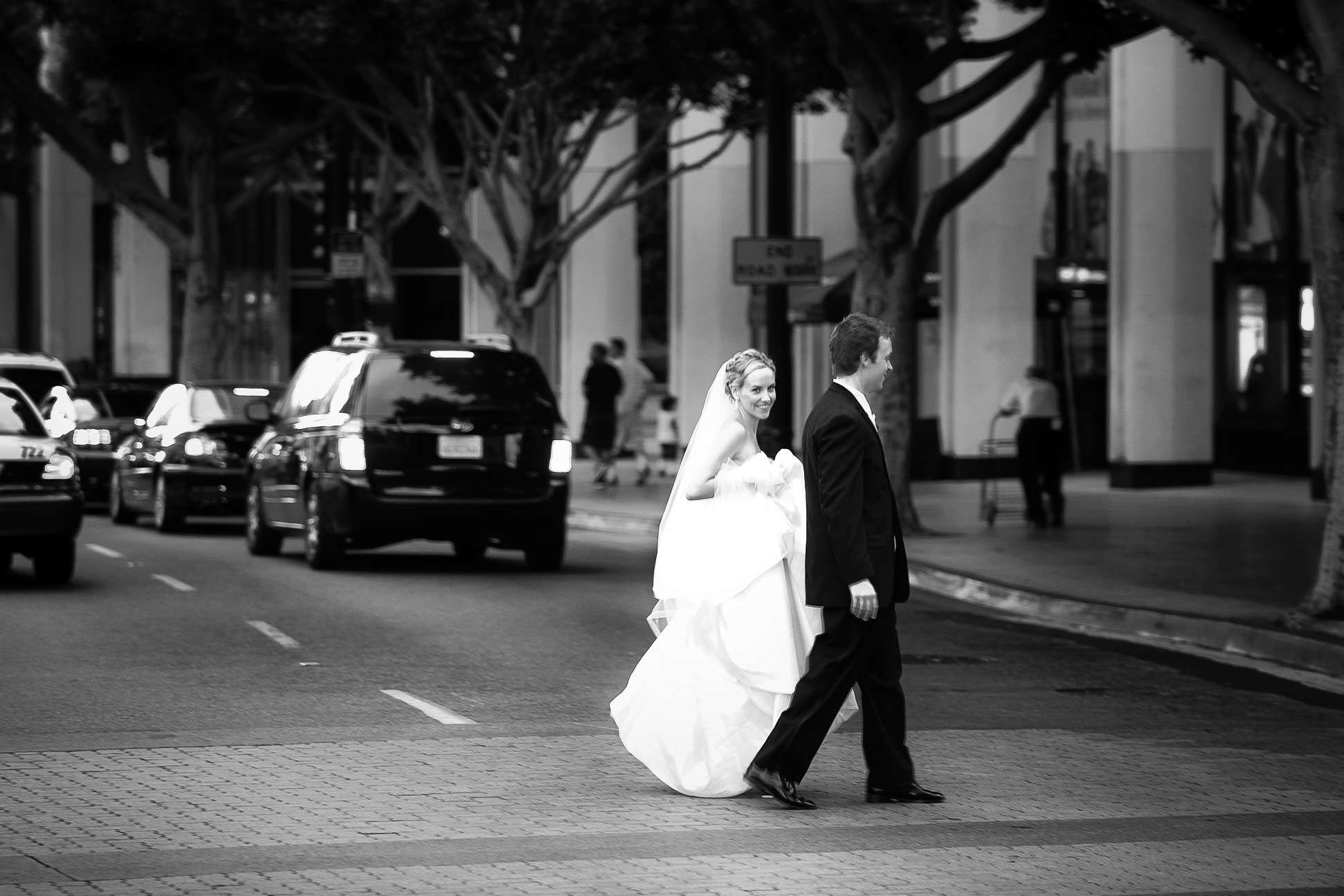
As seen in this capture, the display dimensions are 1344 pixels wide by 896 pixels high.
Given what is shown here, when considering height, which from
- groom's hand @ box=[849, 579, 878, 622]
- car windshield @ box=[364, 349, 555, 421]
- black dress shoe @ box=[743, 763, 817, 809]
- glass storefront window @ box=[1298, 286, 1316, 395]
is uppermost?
glass storefront window @ box=[1298, 286, 1316, 395]

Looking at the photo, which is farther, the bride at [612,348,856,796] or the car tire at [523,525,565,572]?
the car tire at [523,525,565,572]

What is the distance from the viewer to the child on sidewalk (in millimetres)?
33344

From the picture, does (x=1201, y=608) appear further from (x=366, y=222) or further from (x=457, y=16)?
(x=366, y=222)

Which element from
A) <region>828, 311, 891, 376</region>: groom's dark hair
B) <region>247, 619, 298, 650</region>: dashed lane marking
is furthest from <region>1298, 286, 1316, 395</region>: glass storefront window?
<region>828, 311, 891, 376</region>: groom's dark hair

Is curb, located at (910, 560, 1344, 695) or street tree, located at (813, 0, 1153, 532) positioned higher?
street tree, located at (813, 0, 1153, 532)

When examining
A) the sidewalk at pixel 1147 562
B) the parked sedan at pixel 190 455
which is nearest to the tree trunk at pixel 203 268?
the sidewalk at pixel 1147 562

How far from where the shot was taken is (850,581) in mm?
8328

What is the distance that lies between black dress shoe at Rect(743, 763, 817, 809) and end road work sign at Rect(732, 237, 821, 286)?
592 inches

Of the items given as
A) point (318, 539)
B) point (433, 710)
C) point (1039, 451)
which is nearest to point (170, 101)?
point (1039, 451)

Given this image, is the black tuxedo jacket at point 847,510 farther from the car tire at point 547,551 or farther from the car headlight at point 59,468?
the car tire at point 547,551

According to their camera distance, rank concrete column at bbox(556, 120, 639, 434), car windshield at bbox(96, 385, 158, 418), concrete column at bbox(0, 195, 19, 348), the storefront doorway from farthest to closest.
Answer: concrete column at bbox(0, 195, 19, 348) < concrete column at bbox(556, 120, 639, 434) < the storefront doorway < car windshield at bbox(96, 385, 158, 418)

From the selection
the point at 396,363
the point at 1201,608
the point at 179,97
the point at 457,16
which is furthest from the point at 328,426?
the point at 179,97

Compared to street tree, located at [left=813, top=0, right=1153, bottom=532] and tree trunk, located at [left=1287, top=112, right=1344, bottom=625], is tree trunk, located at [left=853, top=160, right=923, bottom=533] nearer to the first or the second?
street tree, located at [left=813, top=0, right=1153, bottom=532]

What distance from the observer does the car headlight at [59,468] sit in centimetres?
1639
